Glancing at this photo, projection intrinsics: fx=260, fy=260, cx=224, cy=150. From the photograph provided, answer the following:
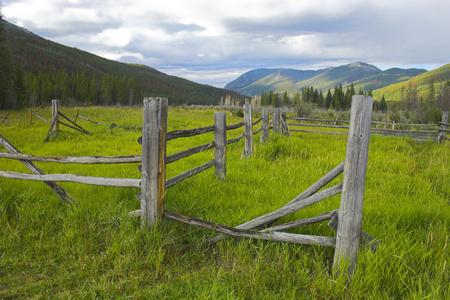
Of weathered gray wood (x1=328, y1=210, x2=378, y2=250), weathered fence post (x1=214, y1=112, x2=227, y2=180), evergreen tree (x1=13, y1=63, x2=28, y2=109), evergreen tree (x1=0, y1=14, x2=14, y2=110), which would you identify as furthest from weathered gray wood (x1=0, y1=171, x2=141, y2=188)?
evergreen tree (x1=13, y1=63, x2=28, y2=109)

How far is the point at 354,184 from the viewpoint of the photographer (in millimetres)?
2281

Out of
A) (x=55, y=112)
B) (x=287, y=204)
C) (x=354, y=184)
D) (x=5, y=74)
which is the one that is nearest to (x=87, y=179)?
(x=287, y=204)

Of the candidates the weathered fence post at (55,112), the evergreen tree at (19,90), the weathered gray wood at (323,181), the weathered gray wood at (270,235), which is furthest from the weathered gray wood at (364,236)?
the evergreen tree at (19,90)

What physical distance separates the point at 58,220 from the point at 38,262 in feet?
2.59

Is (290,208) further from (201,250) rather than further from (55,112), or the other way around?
(55,112)

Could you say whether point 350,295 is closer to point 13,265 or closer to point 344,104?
point 13,265

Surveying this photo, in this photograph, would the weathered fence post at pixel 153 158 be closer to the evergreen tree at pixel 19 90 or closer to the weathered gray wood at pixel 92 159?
the weathered gray wood at pixel 92 159

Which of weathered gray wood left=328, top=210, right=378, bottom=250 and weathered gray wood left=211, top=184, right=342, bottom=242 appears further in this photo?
weathered gray wood left=211, top=184, right=342, bottom=242

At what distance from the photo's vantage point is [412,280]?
2.18m

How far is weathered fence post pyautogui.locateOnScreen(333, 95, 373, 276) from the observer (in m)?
2.23

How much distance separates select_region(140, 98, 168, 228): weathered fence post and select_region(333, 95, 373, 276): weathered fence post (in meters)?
1.89

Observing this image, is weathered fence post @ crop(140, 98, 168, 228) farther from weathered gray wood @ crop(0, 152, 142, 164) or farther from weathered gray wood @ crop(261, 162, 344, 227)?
weathered gray wood @ crop(261, 162, 344, 227)

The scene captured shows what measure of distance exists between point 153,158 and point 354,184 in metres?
2.02

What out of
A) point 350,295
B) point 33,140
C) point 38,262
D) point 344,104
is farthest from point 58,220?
point 344,104
